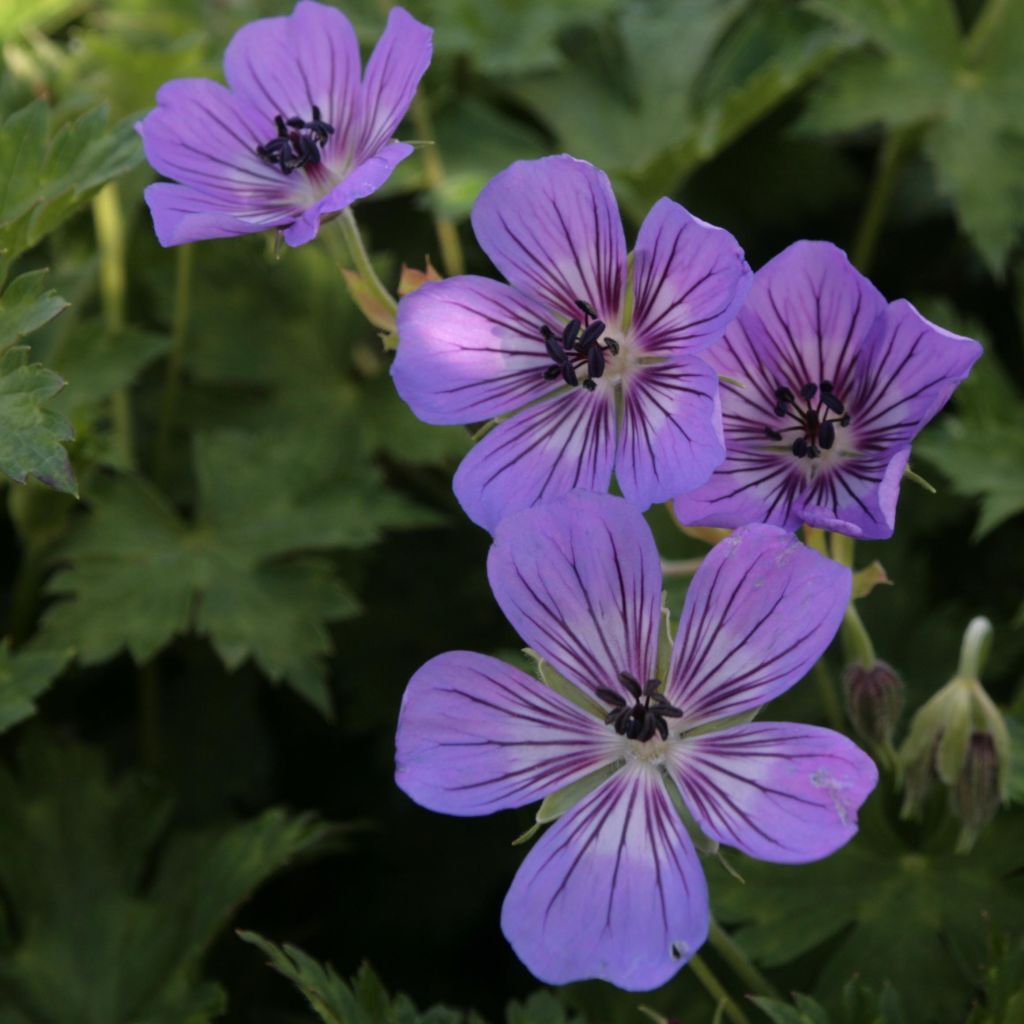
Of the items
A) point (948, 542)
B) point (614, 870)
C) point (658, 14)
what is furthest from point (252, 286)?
point (614, 870)

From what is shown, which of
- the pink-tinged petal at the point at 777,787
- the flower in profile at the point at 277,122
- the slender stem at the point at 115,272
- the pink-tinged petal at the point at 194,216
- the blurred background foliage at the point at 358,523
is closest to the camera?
the pink-tinged petal at the point at 777,787

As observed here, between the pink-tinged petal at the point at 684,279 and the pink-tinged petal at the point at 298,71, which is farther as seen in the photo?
the pink-tinged petal at the point at 298,71

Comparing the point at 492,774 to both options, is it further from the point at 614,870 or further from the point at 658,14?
the point at 658,14

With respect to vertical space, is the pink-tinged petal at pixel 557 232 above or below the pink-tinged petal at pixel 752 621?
above

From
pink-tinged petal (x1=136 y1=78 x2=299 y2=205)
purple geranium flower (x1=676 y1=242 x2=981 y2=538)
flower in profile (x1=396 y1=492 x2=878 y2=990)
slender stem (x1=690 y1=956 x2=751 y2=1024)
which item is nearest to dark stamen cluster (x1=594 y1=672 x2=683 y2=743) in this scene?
flower in profile (x1=396 y1=492 x2=878 y2=990)

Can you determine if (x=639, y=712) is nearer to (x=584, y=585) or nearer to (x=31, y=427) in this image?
(x=584, y=585)

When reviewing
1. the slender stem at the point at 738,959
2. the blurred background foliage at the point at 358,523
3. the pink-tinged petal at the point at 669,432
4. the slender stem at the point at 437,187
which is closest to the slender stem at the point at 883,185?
the blurred background foliage at the point at 358,523

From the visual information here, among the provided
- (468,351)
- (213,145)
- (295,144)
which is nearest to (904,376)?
(468,351)

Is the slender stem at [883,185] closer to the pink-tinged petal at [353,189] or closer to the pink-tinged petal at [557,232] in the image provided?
the pink-tinged petal at [557,232]
